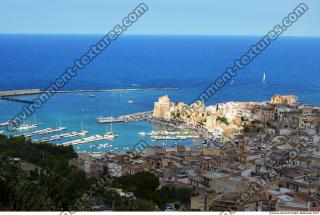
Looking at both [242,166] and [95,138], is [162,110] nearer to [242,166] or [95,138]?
[95,138]

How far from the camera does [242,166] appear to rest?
8.23 meters

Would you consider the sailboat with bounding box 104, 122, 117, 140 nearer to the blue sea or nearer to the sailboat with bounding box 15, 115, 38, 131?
the blue sea

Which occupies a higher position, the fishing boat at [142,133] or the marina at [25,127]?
the marina at [25,127]

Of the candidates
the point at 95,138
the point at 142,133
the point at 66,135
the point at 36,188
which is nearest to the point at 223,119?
the point at 142,133

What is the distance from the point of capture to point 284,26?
659 centimetres

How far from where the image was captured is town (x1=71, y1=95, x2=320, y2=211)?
5691mm

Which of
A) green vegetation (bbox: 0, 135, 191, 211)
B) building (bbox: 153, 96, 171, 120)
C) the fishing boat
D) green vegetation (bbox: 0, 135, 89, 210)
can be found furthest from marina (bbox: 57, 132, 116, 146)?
green vegetation (bbox: 0, 135, 89, 210)

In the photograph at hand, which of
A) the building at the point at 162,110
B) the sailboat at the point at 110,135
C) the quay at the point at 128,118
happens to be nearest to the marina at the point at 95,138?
the sailboat at the point at 110,135

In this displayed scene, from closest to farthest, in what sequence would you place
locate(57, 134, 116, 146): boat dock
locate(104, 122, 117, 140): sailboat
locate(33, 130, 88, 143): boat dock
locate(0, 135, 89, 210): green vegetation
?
locate(0, 135, 89, 210): green vegetation, locate(57, 134, 116, 146): boat dock, locate(33, 130, 88, 143): boat dock, locate(104, 122, 117, 140): sailboat

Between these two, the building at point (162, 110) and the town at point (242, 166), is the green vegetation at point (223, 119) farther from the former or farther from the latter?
the building at point (162, 110)

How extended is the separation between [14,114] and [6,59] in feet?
82.3

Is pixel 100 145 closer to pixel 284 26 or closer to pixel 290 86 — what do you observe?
pixel 284 26

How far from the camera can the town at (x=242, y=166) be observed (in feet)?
18.7

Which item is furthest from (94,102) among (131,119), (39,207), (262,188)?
(39,207)
